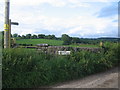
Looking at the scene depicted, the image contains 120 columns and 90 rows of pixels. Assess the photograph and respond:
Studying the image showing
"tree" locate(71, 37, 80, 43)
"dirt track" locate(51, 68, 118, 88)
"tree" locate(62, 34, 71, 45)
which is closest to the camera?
"dirt track" locate(51, 68, 118, 88)

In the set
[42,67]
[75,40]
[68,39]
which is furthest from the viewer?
[75,40]

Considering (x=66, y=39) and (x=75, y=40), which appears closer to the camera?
(x=66, y=39)

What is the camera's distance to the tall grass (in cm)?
450

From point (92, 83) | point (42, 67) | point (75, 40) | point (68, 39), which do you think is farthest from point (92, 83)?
point (75, 40)

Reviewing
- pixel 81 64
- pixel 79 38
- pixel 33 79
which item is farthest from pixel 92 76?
pixel 79 38

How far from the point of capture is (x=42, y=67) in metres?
4.88

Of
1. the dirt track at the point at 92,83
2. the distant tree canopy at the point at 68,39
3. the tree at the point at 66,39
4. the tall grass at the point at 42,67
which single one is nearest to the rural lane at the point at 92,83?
the dirt track at the point at 92,83

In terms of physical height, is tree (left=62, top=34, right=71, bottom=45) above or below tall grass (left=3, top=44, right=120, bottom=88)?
above

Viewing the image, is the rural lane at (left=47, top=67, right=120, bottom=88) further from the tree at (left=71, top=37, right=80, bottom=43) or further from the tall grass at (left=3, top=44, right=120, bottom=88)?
the tree at (left=71, top=37, right=80, bottom=43)

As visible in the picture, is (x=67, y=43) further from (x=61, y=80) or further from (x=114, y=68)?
(x=61, y=80)

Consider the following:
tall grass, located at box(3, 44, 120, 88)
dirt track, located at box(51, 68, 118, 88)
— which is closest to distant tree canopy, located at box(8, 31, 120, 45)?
tall grass, located at box(3, 44, 120, 88)

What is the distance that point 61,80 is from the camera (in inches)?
204

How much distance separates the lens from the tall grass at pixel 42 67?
4.50 m

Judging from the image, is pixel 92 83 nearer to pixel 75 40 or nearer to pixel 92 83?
pixel 92 83
